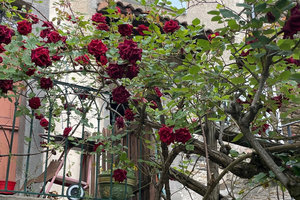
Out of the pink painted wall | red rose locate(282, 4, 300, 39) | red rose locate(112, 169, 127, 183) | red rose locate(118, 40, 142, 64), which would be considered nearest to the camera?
red rose locate(282, 4, 300, 39)

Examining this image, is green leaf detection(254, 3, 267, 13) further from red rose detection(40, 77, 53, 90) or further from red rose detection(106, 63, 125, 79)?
red rose detection(40, 77, 53, 90)

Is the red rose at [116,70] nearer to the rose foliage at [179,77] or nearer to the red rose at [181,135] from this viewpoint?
the rose foliage at [179,77]

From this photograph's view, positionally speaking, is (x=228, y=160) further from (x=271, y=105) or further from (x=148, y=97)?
(x=148, y=97)

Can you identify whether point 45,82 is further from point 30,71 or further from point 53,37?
point 53,37

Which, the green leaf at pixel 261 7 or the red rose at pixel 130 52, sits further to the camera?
the red rose at pixel 130 52

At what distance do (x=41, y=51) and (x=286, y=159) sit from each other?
1.94 metres

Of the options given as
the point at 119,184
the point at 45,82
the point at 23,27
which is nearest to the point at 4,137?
the point at 119,184

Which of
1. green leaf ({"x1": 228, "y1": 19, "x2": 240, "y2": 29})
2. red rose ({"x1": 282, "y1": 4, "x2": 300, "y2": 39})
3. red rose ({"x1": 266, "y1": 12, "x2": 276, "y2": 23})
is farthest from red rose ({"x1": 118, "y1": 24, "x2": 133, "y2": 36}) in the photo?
red rose ({"x1": 282, "y1": 4, "x2": 300, "y2": 39})

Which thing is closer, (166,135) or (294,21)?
(294,21)

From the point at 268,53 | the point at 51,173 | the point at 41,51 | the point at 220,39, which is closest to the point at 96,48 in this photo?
the point at 41,51

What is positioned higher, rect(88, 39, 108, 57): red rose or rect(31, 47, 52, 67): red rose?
rect(88, 39, 108, 57): red rose

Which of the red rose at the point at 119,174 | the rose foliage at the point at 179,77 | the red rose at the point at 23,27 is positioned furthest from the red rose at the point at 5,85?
the red rose at the point at 119,174

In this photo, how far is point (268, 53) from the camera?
7.92 ft

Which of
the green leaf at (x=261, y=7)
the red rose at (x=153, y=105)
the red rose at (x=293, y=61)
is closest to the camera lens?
the green leaf at (x=261, y=7)
